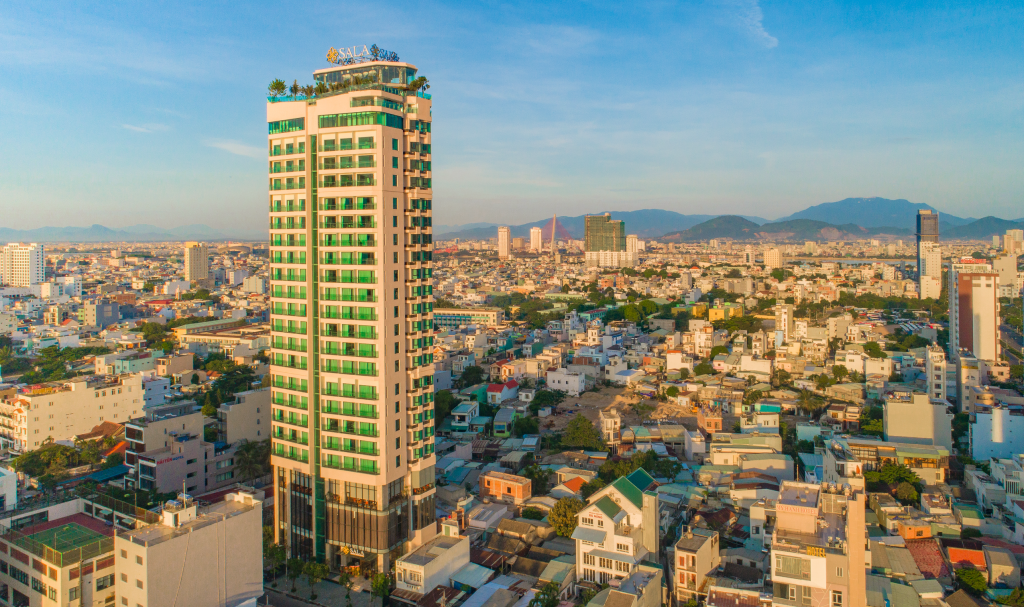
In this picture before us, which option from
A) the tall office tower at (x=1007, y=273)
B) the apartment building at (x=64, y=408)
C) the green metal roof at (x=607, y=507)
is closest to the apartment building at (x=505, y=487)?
the green metal roof at (x=607, y=507)

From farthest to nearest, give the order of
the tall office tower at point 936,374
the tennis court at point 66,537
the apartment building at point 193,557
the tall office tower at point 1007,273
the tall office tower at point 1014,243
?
the tall office tower at point 1014,243
the tall office tower at point 1007,273
the tall office tower at point 936,374
the tennis court at point 66,537
the apartment building at point 193,557

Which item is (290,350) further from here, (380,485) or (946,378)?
(946,378)

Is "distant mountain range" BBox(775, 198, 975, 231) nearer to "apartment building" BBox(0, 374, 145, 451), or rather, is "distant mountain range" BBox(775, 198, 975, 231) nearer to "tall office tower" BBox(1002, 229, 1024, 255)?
"tall office tower" BBox(1002, 229, 1024, 255)

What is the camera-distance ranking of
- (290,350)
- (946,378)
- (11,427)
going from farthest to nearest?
(946,378), (11,427), (290,350)

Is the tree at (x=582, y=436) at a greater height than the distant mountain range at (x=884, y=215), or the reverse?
the distant mountain range at (x=884, y=215)

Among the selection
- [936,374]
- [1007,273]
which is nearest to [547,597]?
[936,374]

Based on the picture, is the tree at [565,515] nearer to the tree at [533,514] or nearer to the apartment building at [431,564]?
the tree at [533,514]

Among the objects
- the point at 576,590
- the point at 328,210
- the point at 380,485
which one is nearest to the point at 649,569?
the point at 576,590
